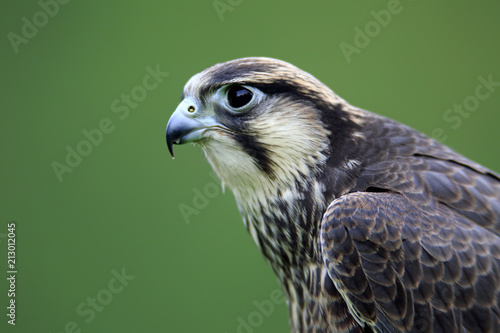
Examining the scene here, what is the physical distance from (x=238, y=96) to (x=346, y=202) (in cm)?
70

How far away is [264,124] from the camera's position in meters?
2.49

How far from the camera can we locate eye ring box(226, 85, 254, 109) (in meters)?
2.50

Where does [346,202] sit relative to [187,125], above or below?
below

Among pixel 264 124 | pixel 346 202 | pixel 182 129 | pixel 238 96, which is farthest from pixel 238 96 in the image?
pixel 346 202

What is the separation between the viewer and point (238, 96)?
2.50 metres

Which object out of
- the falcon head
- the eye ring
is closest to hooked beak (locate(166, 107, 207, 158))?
the falcon head

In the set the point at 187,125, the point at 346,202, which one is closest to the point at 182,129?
the point at 187,125

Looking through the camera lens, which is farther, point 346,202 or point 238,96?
point 238,96

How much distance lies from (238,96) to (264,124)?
176 mm

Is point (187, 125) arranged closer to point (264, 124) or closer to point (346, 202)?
point (264, 124)

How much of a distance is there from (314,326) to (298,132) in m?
0.87

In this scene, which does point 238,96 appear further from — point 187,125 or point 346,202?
point 346,202

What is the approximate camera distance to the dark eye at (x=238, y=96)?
2502 millimetres

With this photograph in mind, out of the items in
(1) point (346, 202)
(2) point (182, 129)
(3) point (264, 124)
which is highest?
(2) point (182, 129)
